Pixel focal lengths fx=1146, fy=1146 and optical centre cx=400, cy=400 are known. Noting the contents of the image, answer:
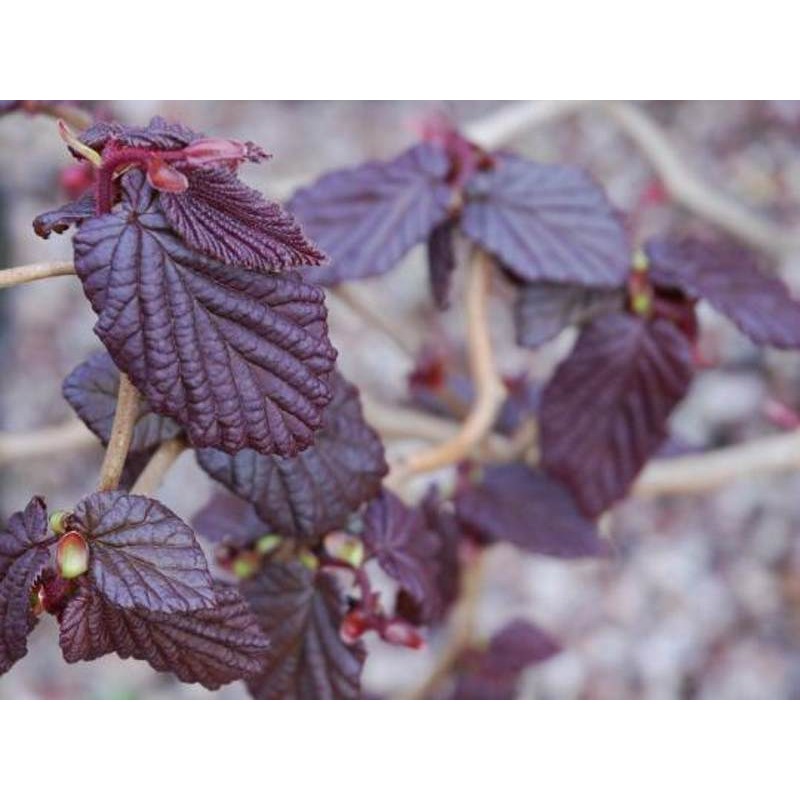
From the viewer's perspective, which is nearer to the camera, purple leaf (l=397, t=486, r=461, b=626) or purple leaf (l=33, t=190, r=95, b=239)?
purple leaf (l=33, t=190, r=95, b=239)

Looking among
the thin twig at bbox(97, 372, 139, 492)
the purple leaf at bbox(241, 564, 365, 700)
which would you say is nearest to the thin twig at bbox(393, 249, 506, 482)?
the purple leaf at bbox(241, 564, 365, 700)

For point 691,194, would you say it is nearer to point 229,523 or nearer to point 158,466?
point 229,523

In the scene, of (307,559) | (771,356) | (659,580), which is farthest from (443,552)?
(771,356)

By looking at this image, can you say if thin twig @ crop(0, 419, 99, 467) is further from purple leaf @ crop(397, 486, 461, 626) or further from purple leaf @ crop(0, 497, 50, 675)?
purple leaf @ crop(0, 497, 50, 675)

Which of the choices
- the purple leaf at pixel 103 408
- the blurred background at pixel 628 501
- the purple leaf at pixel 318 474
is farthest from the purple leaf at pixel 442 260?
the blurred background at pixel 628 501

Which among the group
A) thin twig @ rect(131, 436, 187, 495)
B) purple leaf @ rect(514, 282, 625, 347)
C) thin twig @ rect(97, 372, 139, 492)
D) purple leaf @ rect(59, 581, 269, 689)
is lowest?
purple leaf @ rect(514, 282, 625, 347)
